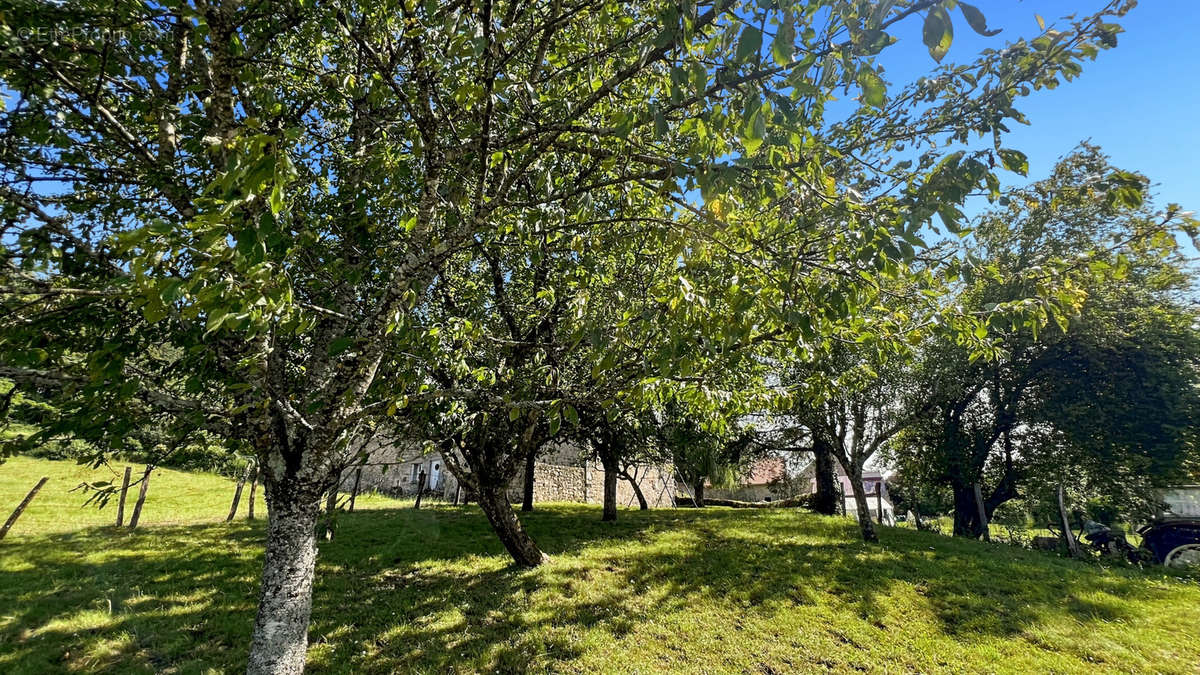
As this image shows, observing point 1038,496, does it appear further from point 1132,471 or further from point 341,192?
point 341,192

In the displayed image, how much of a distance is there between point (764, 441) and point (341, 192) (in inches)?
753

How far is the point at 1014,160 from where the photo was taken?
8.77 ft

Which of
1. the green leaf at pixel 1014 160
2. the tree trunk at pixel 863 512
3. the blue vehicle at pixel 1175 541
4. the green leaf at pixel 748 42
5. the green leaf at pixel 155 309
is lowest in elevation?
the blue vehicle at pixel 1175 541

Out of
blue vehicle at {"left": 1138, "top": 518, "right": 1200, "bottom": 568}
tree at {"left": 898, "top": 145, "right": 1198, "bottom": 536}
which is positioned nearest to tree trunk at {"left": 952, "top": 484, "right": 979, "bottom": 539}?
tree at {"left": 898, "top": 145, "right": 1198, "bottom": 536}

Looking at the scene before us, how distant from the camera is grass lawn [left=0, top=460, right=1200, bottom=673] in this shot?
7117 mm

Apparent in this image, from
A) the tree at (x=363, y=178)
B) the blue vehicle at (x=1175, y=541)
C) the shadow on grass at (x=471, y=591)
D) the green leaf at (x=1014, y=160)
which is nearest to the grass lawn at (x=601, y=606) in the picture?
the shadow on grass at (x=471, y=591)

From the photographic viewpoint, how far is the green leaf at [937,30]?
1889mm

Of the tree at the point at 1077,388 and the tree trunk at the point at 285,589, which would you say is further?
the tree at the point at 1077,388

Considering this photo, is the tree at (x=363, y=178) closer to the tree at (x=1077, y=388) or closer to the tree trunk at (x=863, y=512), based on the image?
the tree trunk at (x=863, y=512)

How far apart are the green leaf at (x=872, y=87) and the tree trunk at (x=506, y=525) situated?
9709mm

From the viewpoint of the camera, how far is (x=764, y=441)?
68.3ft

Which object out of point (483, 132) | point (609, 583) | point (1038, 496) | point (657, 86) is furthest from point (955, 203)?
point (1038, 496)

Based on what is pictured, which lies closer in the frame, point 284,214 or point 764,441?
point 284,214

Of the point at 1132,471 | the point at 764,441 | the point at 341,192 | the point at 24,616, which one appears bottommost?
the point at 24,616
